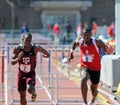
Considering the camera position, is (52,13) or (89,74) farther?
(52,13)

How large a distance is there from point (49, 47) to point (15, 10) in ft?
120

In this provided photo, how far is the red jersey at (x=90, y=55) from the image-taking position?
36.8ft

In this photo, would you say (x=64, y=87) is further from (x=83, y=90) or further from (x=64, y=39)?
(x=64, y=39)

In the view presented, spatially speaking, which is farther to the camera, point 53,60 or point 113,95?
point 53,60

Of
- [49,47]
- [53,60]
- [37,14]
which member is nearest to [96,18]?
[37,14]

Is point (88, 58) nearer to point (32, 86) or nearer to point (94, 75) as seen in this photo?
point (94, 75)

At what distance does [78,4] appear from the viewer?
51.2m

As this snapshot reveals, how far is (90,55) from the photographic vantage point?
11.2 metres

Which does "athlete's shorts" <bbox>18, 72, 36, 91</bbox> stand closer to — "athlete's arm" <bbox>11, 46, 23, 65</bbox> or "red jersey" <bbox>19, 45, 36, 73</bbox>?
"red jersey" <bbox>19, 45, 36, 73</bbox>

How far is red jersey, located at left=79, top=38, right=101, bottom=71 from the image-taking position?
11203mm

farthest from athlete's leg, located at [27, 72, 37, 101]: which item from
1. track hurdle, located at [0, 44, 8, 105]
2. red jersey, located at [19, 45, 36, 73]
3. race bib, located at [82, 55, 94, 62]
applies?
track hurdle, located at [0, 44, 8, 105]

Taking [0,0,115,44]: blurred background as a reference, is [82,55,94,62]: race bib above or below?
below

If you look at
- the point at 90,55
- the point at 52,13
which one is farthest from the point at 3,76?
the point at 52,13

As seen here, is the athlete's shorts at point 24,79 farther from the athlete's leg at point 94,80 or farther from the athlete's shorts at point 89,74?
the athlete's leg at point 94,80
